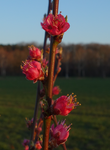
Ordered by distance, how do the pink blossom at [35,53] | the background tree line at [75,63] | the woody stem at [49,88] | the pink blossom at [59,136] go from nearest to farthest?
the woody stem at [49,88] < the pink blossom at [59,136] < the pink blossom at [35,53] < the background tree line at [75,63]

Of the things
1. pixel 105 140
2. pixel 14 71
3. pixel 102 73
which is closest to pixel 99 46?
pixel 102 73

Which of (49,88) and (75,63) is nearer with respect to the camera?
(49,88)

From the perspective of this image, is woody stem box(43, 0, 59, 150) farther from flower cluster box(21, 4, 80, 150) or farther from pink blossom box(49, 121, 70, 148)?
pink blossom box(49, 121, 70, 148)

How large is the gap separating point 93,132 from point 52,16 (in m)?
8.88

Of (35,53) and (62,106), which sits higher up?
(35,53)

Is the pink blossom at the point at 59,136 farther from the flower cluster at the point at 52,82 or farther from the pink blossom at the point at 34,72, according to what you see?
the pink blossom at the point at 34,72

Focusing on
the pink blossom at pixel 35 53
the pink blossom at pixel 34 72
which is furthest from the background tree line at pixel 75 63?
the pink blossom at pixel 34 72

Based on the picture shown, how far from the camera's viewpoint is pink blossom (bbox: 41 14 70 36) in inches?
36.2

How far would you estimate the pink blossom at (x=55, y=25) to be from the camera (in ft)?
3.02

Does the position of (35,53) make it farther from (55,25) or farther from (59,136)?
(59,136)

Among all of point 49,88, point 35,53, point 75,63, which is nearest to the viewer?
point 49,88

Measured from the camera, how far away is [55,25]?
36.2 inches

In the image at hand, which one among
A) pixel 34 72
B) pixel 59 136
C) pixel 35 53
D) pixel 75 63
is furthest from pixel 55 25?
pixel 75 63

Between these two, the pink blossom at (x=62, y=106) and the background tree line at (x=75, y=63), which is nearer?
the pink blossom at (x=62, y=106)
